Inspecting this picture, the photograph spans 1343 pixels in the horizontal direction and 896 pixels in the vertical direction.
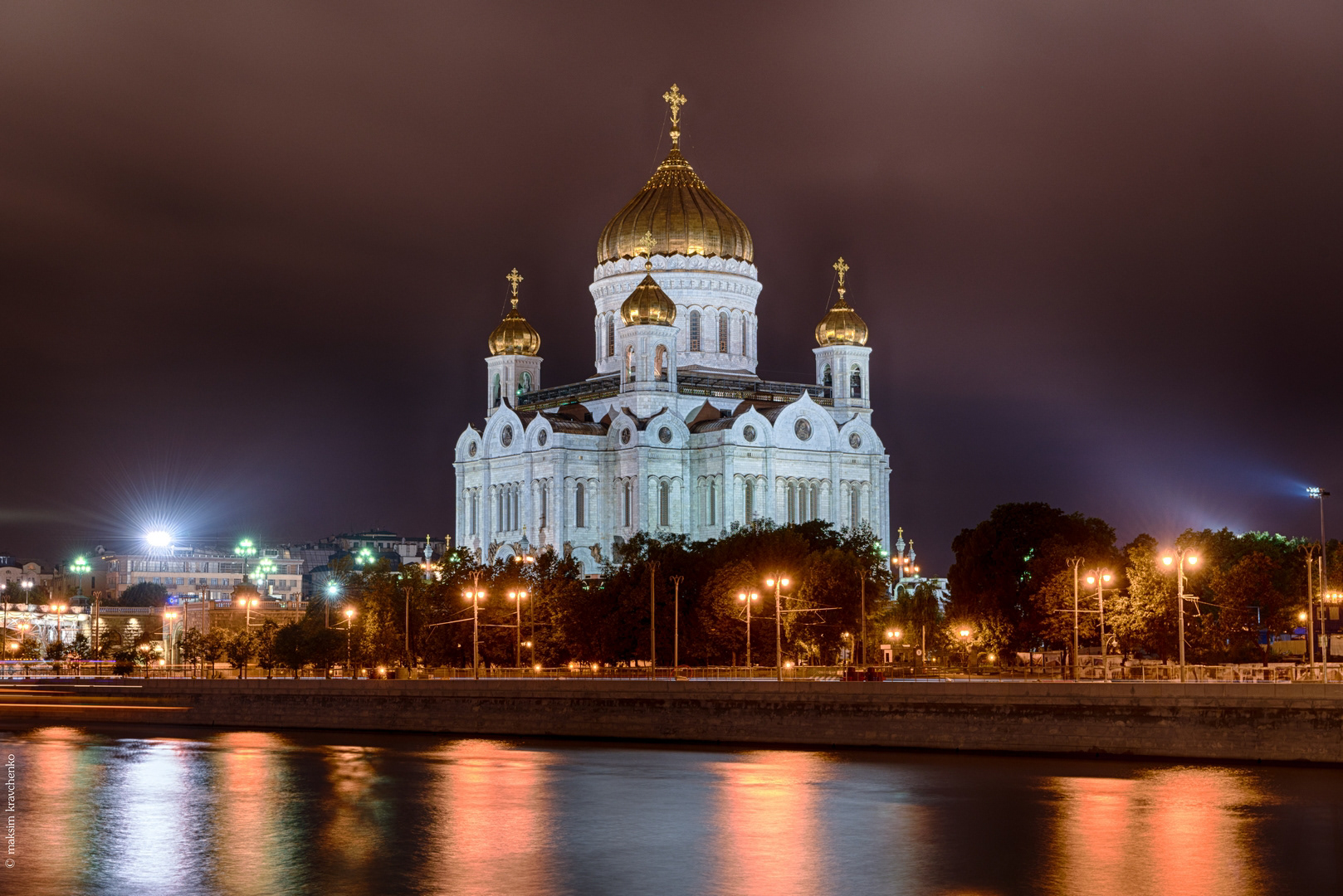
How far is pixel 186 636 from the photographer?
9912cm

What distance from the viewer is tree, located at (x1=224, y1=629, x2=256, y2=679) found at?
85.4 metres

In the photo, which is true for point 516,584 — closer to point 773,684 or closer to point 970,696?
point 773,684

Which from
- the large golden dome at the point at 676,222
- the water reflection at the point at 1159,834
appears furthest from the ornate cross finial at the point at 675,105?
the water reflection at the point at 1159,834

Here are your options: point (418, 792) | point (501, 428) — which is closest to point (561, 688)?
point (418, 792)

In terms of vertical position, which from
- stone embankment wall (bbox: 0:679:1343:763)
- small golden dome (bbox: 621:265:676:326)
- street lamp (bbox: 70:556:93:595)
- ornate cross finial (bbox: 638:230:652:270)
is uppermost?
ornate cross finial (bbox: 638:230:652:270)

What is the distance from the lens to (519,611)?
69688 mm

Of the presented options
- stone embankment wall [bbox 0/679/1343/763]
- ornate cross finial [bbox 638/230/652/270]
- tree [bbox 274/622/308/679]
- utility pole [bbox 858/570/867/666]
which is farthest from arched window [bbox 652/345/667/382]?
stone embankment wall [bbox 0/679/1343/763]

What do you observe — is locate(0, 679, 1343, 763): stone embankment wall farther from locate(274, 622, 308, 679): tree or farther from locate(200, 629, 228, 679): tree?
locate(200, 629, 228, 679): tree

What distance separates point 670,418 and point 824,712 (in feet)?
123

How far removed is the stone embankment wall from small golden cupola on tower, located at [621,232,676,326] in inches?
1145

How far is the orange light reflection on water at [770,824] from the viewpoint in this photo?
3531 cm

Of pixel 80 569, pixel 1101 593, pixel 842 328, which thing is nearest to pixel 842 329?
pixel 842 328

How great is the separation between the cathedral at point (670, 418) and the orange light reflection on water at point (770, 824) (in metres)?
34.0

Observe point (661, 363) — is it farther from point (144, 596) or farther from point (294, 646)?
point (144, 596)
